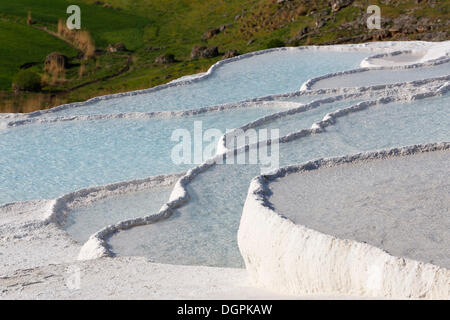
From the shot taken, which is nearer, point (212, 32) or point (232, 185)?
point (232, 185)

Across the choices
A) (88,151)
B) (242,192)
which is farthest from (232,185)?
(88,151)

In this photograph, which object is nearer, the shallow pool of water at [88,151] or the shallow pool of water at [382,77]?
the shallow pool of water at [88,151]

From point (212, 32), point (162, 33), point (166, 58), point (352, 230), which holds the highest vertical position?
point (162, 33)

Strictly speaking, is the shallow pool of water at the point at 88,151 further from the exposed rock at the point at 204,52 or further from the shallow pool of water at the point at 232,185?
the exposed rock at the point at 204,52

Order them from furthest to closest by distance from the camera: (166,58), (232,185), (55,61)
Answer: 1. (166,58)
2. (55,61)
3. (232,185)

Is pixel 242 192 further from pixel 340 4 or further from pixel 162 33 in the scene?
pixel 162 33

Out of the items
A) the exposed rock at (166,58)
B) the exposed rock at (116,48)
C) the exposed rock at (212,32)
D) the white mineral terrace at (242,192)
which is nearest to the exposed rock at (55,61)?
the exposed rock at (116,48)
